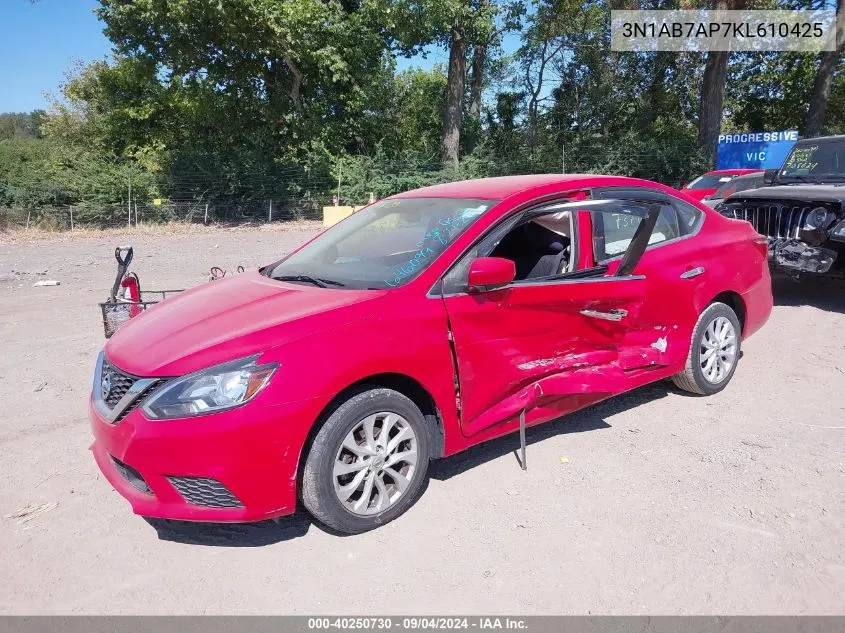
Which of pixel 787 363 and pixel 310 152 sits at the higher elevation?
pixel 310 152

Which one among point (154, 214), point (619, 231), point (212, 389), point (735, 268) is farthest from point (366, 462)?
point (154, 214)

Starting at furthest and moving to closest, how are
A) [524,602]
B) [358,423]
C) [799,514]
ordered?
1. [799,514]
2. [358,423]
3. [524,602]

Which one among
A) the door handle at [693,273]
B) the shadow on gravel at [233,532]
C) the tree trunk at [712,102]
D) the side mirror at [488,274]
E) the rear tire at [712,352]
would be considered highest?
the tree trunk at [712,102]

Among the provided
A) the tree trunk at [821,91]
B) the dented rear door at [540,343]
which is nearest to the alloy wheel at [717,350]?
the dented rear door at [540,343]

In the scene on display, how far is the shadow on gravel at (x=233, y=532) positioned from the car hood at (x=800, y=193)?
6.89 meters

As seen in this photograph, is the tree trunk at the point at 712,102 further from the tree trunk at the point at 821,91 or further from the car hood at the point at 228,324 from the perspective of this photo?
the car hood at the point at 228,324

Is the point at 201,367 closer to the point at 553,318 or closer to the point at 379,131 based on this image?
the point at 553,318

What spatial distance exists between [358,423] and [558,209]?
1.92 metres

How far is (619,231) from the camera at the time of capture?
176 inches

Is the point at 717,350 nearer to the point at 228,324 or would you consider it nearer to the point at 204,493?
the point at 228,324

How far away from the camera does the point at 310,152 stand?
1086 inches

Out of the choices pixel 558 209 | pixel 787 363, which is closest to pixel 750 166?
pixel 787 363

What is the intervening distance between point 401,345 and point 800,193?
21.5ft

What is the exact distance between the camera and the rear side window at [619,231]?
14.2 feet
